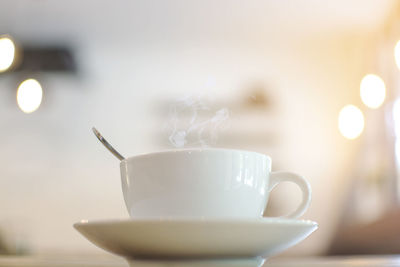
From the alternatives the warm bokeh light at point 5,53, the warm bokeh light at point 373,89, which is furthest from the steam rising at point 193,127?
the warm bokeh light at point 373,89

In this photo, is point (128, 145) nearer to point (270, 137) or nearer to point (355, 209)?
point (270, 137)

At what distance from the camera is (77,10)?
2.98 m

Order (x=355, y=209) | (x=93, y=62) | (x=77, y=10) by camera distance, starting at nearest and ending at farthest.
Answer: (x=77, y=10) < (x=355, y=209) < (x=93, y=62)

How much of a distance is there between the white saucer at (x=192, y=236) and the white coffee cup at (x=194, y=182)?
9 centimetres

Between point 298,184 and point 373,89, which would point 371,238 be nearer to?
point 373,89

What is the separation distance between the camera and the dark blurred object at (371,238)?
8.29 feet

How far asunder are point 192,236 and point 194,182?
12 cm

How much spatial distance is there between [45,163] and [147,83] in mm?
1029

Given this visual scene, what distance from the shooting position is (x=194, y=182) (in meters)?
0.35

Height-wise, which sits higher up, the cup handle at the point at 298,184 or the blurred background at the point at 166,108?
the blurred background at the point at 166,108

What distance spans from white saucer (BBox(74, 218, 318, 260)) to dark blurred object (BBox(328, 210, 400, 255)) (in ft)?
7.93

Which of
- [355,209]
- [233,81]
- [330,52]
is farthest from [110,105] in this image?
[355,209]

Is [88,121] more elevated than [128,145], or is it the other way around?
[88,121]

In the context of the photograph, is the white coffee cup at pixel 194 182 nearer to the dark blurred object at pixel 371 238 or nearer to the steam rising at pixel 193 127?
the steam rising at pixel 193 127
